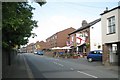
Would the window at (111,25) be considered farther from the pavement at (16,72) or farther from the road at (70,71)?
the pavement at (16,72)

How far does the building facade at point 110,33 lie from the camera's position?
32.6 meters

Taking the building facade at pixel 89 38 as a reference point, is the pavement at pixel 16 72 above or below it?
below

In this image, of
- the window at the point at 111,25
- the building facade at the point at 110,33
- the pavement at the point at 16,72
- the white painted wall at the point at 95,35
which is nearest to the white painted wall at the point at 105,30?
the building facade at the point at 110,33

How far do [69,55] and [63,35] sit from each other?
189ft

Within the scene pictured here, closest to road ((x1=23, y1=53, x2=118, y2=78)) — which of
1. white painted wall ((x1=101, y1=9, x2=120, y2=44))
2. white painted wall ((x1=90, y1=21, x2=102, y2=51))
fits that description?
white painted wall ((x1=101, y1=9, x2=120, y2=44))

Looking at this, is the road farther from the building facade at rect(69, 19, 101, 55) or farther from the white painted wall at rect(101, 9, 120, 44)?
the building facade at rect(69, 19, 101, 55)

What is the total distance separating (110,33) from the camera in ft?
112

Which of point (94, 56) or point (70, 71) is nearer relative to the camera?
point (70, 71)

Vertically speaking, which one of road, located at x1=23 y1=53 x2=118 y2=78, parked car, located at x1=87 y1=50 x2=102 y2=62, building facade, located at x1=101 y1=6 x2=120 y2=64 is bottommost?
road, located at x1=23 y1=53 x2=118 y2=78

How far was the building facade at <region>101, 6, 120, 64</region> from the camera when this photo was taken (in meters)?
32.6

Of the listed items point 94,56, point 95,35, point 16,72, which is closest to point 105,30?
point 94,56

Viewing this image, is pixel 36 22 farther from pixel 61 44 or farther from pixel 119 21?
pixel 61 44

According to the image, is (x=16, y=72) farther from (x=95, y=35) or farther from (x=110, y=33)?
(x=95, y=35)

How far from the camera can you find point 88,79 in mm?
18047
